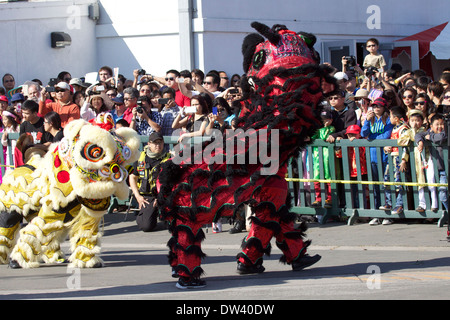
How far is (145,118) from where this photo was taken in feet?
37.6

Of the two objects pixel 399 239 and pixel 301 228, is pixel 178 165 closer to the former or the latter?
pixel 301 228

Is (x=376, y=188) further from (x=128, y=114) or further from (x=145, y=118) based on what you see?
(x=128, y=114)

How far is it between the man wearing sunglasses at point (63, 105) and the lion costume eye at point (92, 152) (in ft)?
16.4

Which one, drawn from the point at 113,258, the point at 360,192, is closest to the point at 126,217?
the point at 113,258

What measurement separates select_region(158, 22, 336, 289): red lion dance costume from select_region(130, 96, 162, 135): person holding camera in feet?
14.4

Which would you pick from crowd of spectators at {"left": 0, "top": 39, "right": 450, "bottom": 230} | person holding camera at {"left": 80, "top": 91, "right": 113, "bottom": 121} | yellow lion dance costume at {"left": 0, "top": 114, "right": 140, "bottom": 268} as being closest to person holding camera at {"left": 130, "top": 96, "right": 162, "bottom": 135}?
crowd of spectators at {"left": 0, "top": 39, "right": 450, "bottom": 230}

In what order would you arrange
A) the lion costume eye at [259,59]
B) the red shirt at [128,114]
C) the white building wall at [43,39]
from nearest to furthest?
the lion costume eye at [259,59], the red shirt at [128,114], the white building wall at [43,39]

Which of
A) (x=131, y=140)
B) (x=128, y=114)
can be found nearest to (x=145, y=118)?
(x=128, y=114)

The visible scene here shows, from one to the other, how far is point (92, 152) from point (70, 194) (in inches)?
22.9

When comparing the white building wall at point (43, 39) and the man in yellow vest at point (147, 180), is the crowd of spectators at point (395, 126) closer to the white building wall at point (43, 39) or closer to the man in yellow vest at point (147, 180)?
the man in yellow vest at point (147, 180)

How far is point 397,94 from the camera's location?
11.1 meters

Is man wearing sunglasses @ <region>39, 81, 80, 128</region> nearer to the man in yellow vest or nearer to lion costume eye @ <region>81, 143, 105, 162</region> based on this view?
the man in yellow vest

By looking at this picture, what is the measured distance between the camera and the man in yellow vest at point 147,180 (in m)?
10.6

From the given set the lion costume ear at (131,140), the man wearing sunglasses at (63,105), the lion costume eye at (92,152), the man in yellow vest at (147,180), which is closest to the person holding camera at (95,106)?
the man wearing sunglasses at (63,105)
